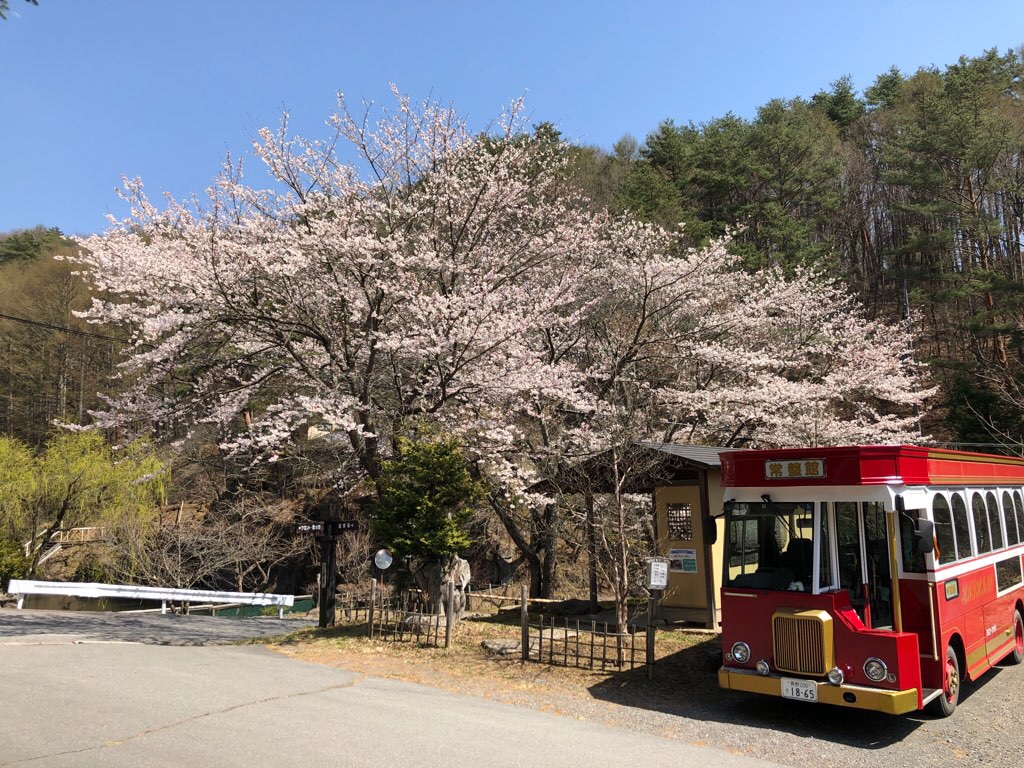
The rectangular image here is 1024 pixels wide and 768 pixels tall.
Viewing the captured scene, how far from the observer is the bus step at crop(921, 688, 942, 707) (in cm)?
647

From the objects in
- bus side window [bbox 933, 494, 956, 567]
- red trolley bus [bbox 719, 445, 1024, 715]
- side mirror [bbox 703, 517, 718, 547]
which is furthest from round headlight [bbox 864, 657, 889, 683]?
side mirror [bbox 703, 517, 718, 547]

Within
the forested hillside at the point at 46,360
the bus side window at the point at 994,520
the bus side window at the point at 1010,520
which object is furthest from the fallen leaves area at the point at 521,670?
the forested hillside at the point at 46,360

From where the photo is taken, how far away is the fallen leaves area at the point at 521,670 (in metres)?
7.94

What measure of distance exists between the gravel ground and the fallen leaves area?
15 mm

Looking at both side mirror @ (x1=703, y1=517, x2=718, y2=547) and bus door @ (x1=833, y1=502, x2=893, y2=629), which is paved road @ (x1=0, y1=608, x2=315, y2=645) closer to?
side mirror @ (x1=703, y1=517, x2=718, y2=547)

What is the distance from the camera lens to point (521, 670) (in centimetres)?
915

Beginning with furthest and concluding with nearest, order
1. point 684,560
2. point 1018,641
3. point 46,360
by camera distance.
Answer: point 46,360 → point 684,560 → point 1018,641

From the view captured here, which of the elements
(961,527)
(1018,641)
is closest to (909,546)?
(961,527)

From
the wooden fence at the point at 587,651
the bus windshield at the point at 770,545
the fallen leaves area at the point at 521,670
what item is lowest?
the fallen leaves area at the point at 521,670

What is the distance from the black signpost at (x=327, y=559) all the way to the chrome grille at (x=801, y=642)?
27.1 feet

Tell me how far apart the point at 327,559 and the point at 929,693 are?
9.71 meters

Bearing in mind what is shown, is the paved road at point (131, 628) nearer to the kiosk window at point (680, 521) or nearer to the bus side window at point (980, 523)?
the kiosk window at point (680, 521)

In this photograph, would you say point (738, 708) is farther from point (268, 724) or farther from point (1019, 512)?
point (1019, 512)

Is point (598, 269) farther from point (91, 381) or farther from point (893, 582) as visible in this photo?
point (91, 381)
